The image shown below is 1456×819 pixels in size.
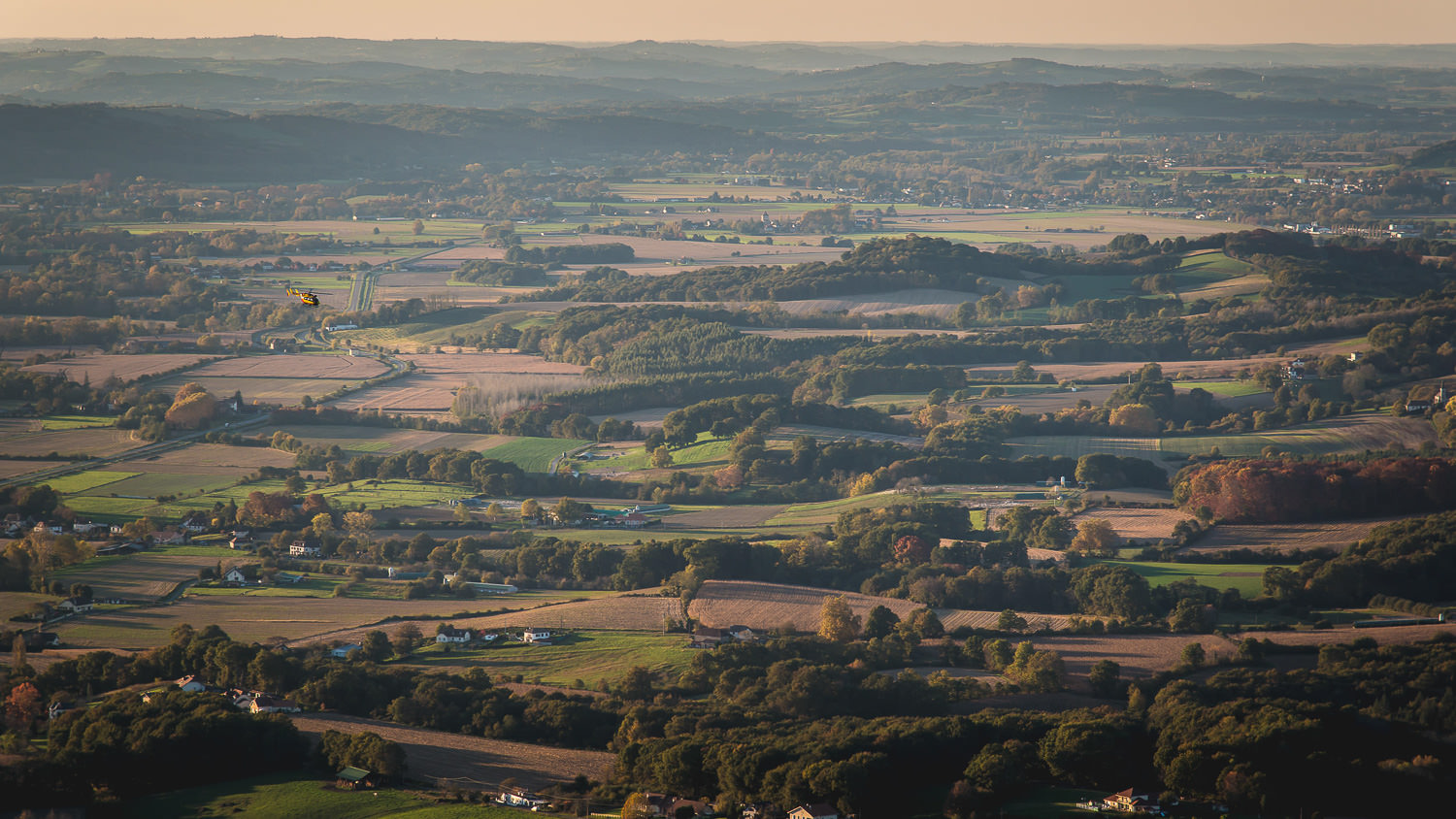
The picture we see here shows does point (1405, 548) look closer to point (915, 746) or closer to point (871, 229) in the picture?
point (915, 746)

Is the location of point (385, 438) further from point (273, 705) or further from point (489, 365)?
point (273, 705)

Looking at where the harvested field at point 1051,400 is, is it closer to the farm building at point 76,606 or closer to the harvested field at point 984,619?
the harvested field at point 984,619

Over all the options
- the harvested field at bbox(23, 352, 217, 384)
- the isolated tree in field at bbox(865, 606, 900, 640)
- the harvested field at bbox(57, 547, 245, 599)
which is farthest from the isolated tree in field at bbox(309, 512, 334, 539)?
the harvested field at bbox(23, 352, 217, 384)

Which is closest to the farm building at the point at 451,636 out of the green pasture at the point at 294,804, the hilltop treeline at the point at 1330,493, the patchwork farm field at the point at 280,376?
the green pasture at the point at 294,804

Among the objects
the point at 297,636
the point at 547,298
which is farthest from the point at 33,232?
the point at 297,636

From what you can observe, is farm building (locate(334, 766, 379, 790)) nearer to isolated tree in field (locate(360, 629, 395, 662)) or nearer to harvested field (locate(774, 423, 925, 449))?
isolated tree in field (locate(360, 629, 395, 662))
